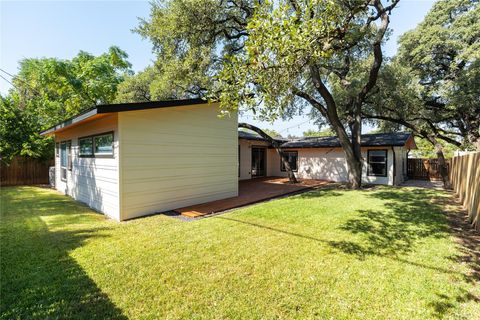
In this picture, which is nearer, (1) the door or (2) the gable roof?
(2) the gable roof

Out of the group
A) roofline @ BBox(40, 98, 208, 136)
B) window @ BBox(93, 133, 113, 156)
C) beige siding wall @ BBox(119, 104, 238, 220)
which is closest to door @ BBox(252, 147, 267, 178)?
beige siding wall @ BBox(119, 104, 238, 220)

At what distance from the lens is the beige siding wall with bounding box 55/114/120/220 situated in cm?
602

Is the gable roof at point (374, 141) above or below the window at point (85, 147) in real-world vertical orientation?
above

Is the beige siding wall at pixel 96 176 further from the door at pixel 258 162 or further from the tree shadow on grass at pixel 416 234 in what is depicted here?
the door at pixel 258 162

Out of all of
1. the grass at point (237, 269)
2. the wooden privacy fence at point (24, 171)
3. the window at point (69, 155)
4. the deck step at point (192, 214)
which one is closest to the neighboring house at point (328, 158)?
the grass at point (237, 269)

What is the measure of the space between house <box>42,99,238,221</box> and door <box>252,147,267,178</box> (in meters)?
7.34

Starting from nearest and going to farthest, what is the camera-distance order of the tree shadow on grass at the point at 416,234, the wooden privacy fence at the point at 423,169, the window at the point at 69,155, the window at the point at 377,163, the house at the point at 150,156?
1. the tree shadow on grass at the point at 416,234
2. the house at the point at 150,156
3. the window at the point at 69,155
4. the window at the point at 377,163
5. the wooden privacy fence at the point at 423,169

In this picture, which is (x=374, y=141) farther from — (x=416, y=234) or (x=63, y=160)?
(x=63, y=160)

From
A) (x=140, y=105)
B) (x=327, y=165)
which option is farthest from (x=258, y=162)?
(x=140, y=105)

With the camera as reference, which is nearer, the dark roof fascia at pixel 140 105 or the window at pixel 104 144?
the dark roof fascia at pixel 140 105

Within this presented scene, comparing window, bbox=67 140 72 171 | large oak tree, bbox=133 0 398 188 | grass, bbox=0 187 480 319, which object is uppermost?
large oak tree, bbox=133 0 398 188

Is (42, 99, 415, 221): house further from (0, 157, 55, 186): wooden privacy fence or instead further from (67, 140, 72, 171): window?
(0, 157, 55, 186): wooden privacy fence

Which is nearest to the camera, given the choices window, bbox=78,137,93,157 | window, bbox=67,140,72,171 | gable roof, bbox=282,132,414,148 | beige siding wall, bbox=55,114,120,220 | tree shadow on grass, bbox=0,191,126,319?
tree shadow on grass, bbox=0,191,126,319

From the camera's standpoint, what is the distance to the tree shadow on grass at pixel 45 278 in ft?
8.27
